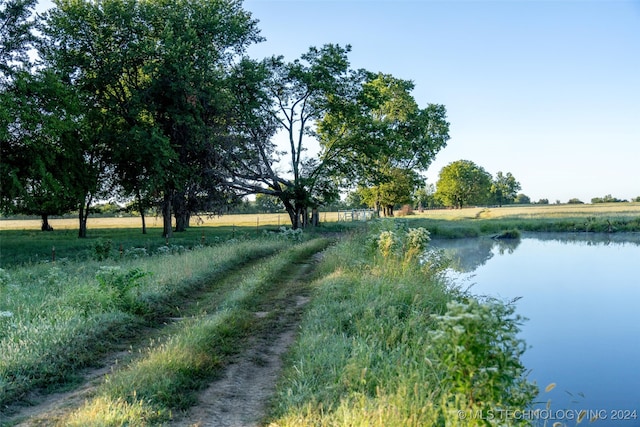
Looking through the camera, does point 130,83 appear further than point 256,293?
Yes

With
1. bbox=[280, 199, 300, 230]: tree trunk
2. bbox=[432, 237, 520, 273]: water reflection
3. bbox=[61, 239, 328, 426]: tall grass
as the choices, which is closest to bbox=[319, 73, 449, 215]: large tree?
bbox=[280, 199, 300, 230]: tree trunk

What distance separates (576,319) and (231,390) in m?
10.5

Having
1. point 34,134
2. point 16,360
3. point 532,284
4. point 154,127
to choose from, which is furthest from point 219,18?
point 16,360

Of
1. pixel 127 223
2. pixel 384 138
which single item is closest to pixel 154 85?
pixel 384 138

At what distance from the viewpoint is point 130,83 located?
28.7m

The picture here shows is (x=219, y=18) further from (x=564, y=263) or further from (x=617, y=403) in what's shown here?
(x=617, y=403)

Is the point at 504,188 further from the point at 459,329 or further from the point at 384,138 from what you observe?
the point at 459,329

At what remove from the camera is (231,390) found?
582cm

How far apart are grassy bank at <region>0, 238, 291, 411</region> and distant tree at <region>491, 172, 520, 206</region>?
111 metres

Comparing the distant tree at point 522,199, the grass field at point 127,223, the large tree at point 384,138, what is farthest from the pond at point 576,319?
the distant tree at point 522,199

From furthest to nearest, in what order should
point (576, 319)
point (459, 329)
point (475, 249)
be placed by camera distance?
point (475, 249) < point (576, 319) < point (459, 329)

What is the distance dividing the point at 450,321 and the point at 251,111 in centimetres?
2924

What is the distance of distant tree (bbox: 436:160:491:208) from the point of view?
9394 centimetres

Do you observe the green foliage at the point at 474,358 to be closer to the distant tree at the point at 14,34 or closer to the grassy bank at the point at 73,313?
the grassy bank at the point at 73,313
